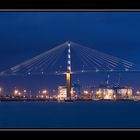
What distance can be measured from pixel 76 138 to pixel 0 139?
44 centimetres

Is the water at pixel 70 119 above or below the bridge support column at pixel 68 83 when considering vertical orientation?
below

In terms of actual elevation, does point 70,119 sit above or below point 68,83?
below

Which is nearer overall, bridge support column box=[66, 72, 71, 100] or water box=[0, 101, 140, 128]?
water box=[0, 101, 140, 128]

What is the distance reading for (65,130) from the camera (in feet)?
9.30

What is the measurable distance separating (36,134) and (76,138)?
0.23 meters

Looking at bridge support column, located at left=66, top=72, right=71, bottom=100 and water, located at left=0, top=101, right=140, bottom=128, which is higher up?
bridge support column, located at left=66, top=72, right=71, bottom=100

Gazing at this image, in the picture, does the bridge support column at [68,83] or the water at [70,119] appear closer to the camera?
the water at [70,119]

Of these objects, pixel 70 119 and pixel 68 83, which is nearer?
pixel 70 119
